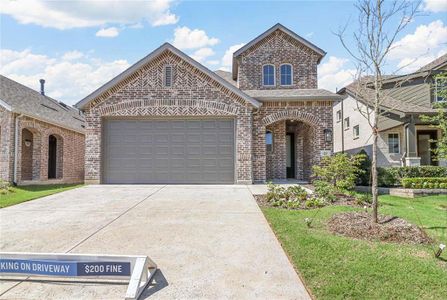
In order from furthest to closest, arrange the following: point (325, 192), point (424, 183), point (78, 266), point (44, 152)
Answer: point (44, 152) → point (424, 183) → point (325, 192) → point (78, 266)

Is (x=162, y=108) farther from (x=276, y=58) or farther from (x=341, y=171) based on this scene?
(x=341, y=171)

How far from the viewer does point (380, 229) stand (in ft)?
16.9

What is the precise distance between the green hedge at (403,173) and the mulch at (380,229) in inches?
242

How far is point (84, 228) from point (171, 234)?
175cm

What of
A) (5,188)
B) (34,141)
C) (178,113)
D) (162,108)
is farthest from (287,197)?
(34,141)

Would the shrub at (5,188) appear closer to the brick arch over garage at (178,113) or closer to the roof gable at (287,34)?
the brick arch over garage at (178,113)

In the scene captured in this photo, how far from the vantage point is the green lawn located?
125 inches

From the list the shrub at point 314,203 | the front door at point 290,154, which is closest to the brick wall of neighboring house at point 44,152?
the shrub at point 314,203

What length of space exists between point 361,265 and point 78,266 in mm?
3501

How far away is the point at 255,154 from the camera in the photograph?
12641 millimetres

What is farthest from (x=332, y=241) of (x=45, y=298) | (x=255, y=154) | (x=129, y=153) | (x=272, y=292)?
(x=129, y=153)

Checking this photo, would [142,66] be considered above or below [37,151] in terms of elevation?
above

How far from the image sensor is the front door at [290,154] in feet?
50.4

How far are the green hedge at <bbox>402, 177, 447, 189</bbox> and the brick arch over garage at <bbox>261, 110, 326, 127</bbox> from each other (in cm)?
391
